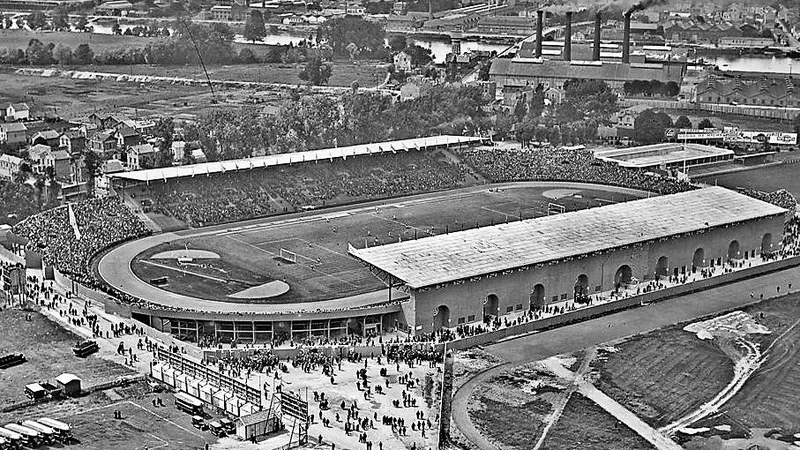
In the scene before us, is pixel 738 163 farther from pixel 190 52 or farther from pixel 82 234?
pixel 190 52

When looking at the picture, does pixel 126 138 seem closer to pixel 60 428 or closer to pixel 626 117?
pixel 626 117

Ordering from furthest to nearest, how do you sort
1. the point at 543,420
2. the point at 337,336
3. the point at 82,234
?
the point at 82,234 < the point at 337,336 < the point at 543,420

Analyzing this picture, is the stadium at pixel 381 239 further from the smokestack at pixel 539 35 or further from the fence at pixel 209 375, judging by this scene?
the smokestack at pixel 539 35

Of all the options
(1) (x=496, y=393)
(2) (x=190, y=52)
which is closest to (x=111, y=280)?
→ (1) (x=496, y=393)

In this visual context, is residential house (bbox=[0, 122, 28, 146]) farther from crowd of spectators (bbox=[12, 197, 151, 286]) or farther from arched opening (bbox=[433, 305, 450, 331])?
arched opening (bbox=[433, 305, 450, 331])

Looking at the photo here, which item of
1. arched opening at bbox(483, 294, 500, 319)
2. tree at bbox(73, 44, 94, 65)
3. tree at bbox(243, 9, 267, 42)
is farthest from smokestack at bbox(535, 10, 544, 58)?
arched opening at bbox(483, 294, 500, 319)

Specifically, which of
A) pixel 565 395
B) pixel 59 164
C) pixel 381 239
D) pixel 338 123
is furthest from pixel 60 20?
pixel 565 395
